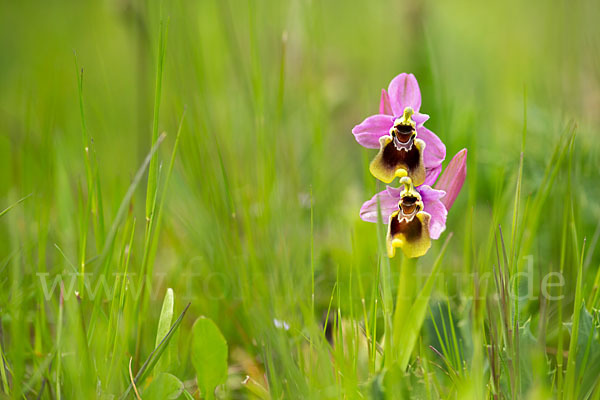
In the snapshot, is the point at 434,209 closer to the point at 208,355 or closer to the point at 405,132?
the point at 405,132

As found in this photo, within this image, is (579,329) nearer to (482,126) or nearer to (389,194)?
(389,194)

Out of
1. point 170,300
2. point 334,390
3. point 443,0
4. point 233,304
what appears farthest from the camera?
point 443,0

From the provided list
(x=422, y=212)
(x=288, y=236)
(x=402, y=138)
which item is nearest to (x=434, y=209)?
(x=422, y=212)

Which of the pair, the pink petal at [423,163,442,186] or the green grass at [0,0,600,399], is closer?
the green grass at [0,0,600,399]

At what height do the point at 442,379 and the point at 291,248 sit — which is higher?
the point at 291,248

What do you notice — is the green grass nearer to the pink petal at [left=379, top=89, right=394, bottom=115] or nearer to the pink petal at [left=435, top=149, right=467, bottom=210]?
the pink petal at [left=435, top=149, right=467, bottom=210]

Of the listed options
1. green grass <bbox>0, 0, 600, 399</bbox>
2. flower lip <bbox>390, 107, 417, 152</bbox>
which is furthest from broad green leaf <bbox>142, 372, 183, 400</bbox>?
flower lip <bbox>390, 107, 417, 152</bbox>

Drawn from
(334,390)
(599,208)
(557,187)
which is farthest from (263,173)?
(599,208)
